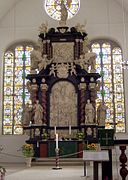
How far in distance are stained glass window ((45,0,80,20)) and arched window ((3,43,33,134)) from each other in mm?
2082

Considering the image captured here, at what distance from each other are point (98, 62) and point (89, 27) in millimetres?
1931

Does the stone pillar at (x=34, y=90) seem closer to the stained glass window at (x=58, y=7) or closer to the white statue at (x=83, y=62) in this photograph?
the white statue at (x=83, y=62)

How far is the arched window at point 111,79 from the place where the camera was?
17.7 metres

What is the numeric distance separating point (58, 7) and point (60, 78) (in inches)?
189

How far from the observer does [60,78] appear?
54.2 ft

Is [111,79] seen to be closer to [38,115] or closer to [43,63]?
[43,63]

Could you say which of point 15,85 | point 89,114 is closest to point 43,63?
point 15,85

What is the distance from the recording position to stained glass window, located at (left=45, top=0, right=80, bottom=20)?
1889cm

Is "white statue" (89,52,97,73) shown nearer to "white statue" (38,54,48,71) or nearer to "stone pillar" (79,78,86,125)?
"stone pillar" (79,78,86,125)

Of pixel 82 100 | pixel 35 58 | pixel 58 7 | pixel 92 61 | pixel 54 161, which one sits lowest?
pixel 54 161

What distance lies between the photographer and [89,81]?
16.4 m

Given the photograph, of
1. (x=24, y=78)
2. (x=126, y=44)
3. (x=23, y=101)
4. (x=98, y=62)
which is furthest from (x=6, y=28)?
(x=126, y=44)

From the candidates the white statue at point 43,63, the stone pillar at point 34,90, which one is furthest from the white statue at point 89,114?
the white statue at point 43,63

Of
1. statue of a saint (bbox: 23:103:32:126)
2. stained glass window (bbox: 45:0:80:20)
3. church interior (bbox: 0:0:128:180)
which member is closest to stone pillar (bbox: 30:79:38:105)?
church interior (bbox: 0:0:128:180)
